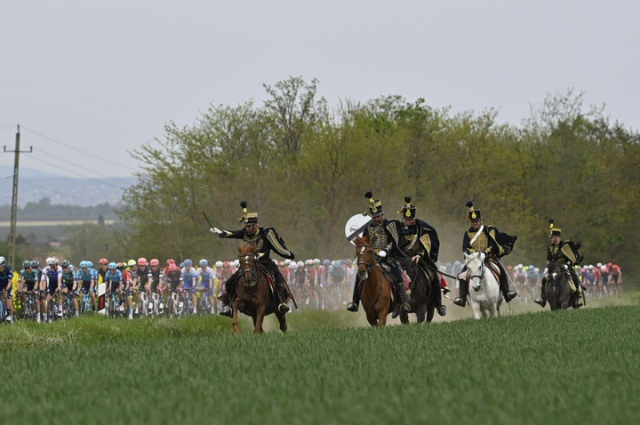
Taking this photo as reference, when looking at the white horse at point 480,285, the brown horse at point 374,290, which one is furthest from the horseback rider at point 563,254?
the brown horse at point 374,290

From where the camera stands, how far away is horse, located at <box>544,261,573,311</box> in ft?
113

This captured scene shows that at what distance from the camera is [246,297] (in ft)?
79.0

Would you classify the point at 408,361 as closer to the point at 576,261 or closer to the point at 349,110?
the point at 576,261

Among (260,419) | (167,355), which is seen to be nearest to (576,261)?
(167,355)

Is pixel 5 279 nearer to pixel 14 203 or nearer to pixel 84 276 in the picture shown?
pixel 84 276

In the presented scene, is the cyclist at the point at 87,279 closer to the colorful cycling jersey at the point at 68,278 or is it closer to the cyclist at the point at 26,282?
the colorful cycling jersey at the point at 68,278

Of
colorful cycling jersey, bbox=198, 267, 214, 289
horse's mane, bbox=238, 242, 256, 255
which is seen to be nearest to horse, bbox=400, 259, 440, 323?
horse's mane, bbox=238, 242, 256, 255

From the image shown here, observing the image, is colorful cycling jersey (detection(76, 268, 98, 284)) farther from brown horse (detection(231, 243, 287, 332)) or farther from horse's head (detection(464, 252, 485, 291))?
brown horse (detection(231, 243, 287, 332))

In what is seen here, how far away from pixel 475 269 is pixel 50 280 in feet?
50.2

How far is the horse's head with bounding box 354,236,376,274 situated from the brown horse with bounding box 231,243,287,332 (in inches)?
73.5

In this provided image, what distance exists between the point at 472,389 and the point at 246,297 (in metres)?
11.2

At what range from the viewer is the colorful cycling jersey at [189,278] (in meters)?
42.8

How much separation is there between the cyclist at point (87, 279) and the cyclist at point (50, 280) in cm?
97

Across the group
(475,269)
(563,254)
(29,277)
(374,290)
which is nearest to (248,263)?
(374,290)
